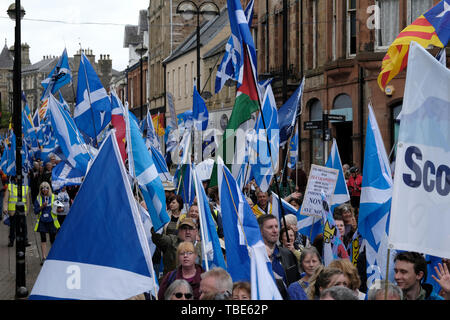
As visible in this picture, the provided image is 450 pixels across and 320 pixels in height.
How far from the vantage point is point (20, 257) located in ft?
37.4

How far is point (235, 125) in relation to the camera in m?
10.3

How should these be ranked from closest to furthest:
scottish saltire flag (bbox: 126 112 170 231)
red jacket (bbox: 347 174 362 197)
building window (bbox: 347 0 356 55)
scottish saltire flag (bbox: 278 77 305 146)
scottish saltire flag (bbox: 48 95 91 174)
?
scottish saltire flag (bbox: 126 112 170 231) < scottish saltire flag (bbox: 48 95 91 174) < scottish saltire flag (bbox: 278 77 305 146) < red jacket (bbox: 347 174 362 197) < building window (bbox: 347 0 356 55)

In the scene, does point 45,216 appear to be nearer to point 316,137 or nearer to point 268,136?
point 268,136

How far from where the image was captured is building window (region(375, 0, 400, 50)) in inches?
984

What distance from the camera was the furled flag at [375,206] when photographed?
302 inches

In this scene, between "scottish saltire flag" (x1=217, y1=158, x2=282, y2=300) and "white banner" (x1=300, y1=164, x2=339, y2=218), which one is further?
"white banner" (x1=300, y1=164, x2=339, y2=218)

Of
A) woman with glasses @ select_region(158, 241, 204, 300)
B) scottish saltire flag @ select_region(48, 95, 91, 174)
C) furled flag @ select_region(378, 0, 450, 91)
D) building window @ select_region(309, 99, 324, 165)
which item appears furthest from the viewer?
building window @ select_region(309, 99, 324, 165)

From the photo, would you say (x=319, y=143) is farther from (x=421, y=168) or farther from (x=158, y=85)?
(x=158, y=85)

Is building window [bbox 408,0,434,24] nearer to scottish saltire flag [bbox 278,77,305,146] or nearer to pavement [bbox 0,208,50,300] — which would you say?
scottish saltire flag [bbox 278,77,305,146]

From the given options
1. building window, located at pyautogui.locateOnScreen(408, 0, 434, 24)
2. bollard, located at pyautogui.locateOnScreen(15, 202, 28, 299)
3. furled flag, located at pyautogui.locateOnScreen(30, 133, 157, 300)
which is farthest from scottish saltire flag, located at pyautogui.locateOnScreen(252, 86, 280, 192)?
building window, located at pyautogui.locateOnScreen(408, 0, 434, 24)

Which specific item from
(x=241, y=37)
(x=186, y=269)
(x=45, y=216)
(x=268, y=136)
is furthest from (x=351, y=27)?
(x=186, y=269)

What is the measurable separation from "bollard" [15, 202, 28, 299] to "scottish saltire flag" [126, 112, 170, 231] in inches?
133

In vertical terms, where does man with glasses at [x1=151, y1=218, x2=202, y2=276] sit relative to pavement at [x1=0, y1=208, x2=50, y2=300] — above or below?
above
